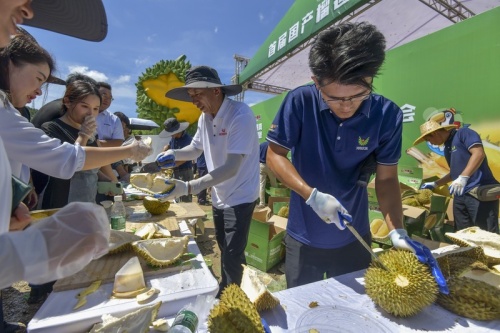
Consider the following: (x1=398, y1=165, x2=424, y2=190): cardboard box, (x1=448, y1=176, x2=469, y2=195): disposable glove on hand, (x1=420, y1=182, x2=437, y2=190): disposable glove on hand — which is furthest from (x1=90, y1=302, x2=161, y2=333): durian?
(x1=398, y1=165, x2=424, y2=190): cardboard box

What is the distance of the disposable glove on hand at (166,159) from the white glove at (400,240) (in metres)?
1.95

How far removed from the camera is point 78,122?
2.39m

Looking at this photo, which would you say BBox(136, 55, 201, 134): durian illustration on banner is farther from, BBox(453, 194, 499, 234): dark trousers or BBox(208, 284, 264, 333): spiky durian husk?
BBox(453, 194, 499, 234): dark trousers

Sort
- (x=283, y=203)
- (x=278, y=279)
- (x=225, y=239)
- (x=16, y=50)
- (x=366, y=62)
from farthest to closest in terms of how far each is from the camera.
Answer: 1. (x=283, y=203)
2. (x=278, y=279)
3. (x=225, y=239)
4. (x=16, y=50)
5. (x=366, y=62)

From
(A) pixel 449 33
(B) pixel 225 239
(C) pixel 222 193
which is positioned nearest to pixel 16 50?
(C) pixel 222 193

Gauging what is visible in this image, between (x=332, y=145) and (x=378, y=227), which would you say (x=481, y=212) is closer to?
(x=378, y=227)

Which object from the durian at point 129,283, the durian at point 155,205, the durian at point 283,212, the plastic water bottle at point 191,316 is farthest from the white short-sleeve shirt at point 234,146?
the durian at point 283,212

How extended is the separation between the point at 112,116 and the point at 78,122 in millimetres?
1454

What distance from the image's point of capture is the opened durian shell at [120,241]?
1.41 metres

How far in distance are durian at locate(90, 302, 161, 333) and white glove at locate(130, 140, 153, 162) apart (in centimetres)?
114

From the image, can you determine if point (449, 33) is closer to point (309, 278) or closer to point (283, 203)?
point (283, 203)

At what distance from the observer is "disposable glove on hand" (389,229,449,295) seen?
103 cm

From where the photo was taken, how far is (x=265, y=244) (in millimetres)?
3357

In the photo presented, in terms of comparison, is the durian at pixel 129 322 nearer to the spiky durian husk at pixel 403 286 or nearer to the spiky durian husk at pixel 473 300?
the spiky durian husk at pixel 403 286
